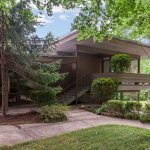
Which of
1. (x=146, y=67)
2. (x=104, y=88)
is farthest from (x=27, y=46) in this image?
(x=146, y=67)

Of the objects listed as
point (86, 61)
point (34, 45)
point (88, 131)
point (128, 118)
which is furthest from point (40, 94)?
point (86, 61)

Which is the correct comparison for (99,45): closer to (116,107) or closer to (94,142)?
(116,107)

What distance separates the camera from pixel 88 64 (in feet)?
68.6

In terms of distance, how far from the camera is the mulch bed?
10570 millimetres

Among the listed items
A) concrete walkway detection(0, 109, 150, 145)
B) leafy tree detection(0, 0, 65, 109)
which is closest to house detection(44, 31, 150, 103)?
leafy tree detection(0, 0, 65, 109)

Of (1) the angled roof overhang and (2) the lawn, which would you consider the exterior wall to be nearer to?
(1) the angled roof overhang

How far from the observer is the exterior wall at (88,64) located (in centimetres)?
2009

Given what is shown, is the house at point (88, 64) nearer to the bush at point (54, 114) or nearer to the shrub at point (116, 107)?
the shrub at point (116, 107)

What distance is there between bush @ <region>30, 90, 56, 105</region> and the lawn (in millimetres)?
6097

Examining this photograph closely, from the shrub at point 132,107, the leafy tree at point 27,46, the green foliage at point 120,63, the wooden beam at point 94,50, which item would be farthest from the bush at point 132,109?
the wooden beam at point 94,50

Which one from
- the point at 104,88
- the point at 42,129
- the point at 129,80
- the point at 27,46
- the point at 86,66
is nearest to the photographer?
the point at 42,129

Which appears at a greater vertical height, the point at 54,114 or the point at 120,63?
the point at 120,63

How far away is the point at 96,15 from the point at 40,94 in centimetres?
795

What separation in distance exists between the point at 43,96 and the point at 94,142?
24.6ft
